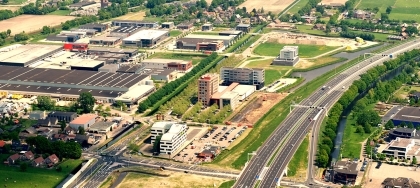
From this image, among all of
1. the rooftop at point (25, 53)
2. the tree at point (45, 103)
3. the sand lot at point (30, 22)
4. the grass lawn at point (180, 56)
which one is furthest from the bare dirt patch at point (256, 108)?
the sand lot at point (30, 22)

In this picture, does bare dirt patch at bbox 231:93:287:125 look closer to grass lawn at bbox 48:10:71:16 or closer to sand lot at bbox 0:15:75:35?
Result: sand lot at bbox 0:15:75:35

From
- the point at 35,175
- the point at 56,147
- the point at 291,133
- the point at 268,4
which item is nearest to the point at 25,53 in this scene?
the point at 56,147

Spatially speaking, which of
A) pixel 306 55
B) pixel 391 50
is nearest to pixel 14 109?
pixel 306 55

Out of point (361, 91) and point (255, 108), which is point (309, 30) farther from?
point (255, 108)

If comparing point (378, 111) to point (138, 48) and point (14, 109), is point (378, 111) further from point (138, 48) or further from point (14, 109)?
point (138, 48)

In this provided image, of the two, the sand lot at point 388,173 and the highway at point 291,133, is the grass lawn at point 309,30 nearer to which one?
the highway at point 291,133

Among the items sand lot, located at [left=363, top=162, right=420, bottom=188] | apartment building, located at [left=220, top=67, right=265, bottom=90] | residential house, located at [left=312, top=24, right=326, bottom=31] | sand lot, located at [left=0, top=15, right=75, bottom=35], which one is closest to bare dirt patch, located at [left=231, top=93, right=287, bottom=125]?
apartment building, located at [left=220, top=67, right=265, bottom=90]

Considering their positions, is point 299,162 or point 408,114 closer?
point 299,162
